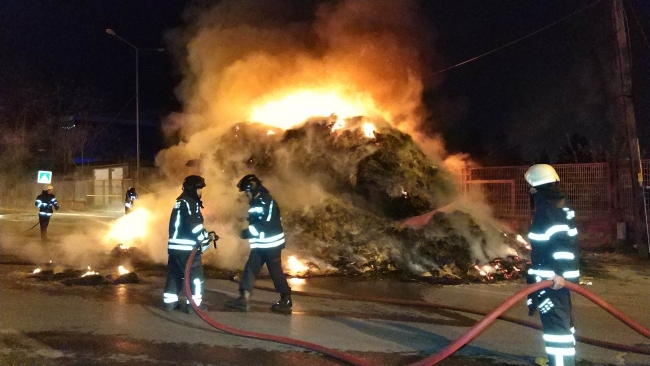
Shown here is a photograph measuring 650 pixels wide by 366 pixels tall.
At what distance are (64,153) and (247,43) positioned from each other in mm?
29762

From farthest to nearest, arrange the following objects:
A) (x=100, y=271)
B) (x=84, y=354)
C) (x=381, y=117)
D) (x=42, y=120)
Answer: (x=42, y=120)
(x=381, y=117)
(x=100, y=271)
(x=84, y=354)

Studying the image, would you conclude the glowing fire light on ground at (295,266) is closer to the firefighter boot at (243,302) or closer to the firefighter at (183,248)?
the firefighter boot at (243,302)

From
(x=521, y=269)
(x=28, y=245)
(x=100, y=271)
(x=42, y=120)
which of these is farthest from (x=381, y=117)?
(x=42, y=120)

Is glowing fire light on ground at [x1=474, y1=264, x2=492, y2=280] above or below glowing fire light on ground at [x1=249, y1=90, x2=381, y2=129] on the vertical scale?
below

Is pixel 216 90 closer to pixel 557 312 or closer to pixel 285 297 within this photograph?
pixel 285 297

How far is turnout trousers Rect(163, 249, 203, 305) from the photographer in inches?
246

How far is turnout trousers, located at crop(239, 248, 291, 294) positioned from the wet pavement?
1.08 feet

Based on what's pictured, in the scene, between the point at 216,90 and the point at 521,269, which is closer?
the point at 521,269

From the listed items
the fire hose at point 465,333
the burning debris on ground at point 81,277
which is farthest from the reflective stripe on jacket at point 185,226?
the burning debris on ground at point 81,277

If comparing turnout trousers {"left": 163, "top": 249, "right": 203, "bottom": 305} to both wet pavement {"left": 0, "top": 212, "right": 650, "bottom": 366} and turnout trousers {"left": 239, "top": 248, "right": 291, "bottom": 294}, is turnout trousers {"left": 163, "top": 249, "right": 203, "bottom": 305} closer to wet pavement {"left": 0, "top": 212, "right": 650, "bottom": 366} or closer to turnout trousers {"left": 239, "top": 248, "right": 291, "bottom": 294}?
wet pavement {"left": 0, "top": 212, "right": 650, "bottom": 366}

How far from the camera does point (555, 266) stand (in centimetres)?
409

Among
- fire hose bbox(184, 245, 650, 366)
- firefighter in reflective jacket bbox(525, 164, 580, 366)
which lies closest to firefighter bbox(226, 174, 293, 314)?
fire hose bbox(184, 245, 650, 366)

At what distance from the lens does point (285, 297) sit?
6320mm

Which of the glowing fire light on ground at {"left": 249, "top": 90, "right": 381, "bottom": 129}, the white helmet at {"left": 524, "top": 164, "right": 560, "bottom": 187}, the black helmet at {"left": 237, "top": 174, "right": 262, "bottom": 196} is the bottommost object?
the white helmet at {"left": 524, "top": 164, "right": 560, "bottom": 187}
